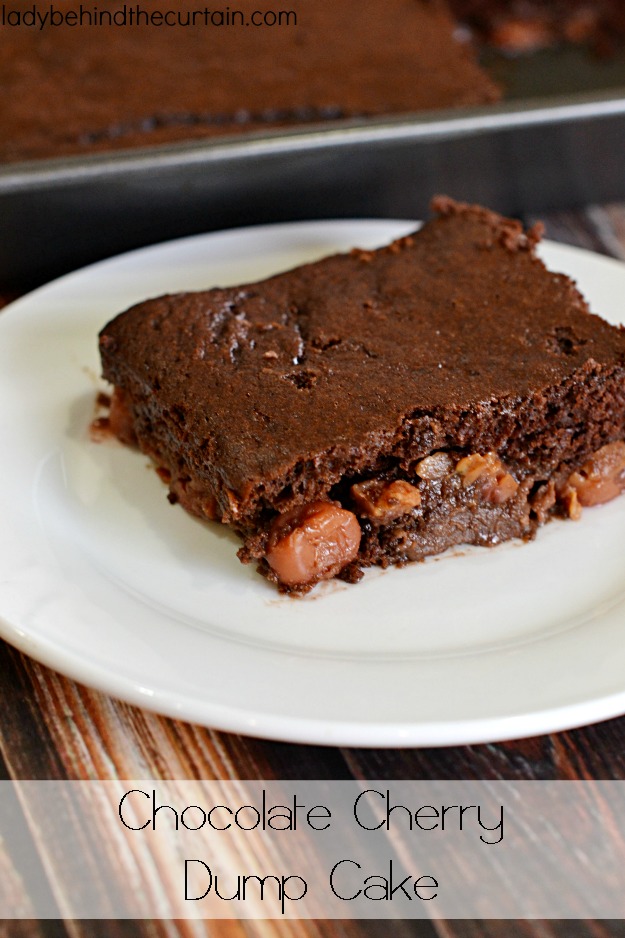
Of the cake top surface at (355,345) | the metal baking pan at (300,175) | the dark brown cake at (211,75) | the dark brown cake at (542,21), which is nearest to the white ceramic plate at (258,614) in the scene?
the cake top surface at (355,345)

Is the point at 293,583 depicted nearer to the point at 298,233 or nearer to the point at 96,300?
the point at 96,300

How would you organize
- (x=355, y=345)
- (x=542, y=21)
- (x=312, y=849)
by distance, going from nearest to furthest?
(x=312, y=849) < (x=355, y=345) < (x=542, y=21)

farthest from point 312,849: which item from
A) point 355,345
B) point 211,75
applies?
point 211,75

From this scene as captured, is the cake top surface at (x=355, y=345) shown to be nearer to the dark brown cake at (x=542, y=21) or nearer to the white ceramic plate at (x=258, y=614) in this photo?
the white ceramic plate at (x=258, y=614)

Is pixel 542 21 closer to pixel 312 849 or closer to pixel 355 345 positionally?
pixel 355 345

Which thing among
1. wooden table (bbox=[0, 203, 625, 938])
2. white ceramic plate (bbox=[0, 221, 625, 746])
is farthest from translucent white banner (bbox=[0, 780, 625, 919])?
white ceramic plate (bbox=[0, 221, 625, 746])

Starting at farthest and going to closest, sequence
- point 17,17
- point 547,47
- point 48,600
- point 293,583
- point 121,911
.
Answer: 1. point 547,47
2. point 17,17
3. point 293,583
4. point 48,600
5. point 121,911

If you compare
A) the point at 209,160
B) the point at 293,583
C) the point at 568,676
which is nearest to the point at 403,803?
the point at 568,676
